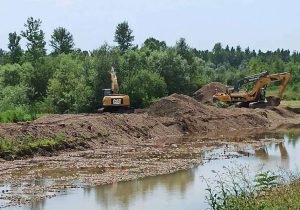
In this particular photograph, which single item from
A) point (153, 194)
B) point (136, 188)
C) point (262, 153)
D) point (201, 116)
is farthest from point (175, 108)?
point (153, 194)

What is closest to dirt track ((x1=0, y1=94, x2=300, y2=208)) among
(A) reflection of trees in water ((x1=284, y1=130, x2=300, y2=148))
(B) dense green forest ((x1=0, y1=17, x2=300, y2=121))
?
(A) reflection of trees in water ((x1=284, y1=130, x2=300, y2=148))

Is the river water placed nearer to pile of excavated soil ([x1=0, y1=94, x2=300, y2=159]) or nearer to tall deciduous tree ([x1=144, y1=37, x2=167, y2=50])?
pile of excavated soil ([x1=0, y1=94, x2=300, y2=159])

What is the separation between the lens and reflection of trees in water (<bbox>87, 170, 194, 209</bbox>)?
53.5 feet

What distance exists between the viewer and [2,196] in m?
16.7

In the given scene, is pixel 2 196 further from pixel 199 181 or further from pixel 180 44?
pixel 180 44

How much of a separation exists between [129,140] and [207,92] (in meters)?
21.9

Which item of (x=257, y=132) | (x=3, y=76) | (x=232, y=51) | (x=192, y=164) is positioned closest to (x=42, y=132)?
(x=192, y=164)

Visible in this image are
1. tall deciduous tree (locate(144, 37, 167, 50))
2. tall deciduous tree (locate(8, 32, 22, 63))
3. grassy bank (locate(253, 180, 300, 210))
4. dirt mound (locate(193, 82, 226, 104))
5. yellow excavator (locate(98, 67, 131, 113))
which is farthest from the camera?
tall deciduous tree (locate(8, 32, 22, 63))

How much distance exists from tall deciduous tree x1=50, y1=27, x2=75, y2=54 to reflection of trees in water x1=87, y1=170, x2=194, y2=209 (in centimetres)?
6986

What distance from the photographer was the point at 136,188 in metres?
18.1

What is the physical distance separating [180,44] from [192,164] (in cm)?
3435

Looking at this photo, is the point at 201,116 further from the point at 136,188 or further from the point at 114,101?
the point at 136,188

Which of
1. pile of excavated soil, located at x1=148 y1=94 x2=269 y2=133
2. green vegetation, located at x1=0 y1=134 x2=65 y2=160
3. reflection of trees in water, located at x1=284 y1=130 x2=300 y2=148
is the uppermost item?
pile of excavated soil, located at x1=148 y1=94 x2=269 y2=133

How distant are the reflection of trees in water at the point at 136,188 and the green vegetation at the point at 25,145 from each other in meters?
7.04
